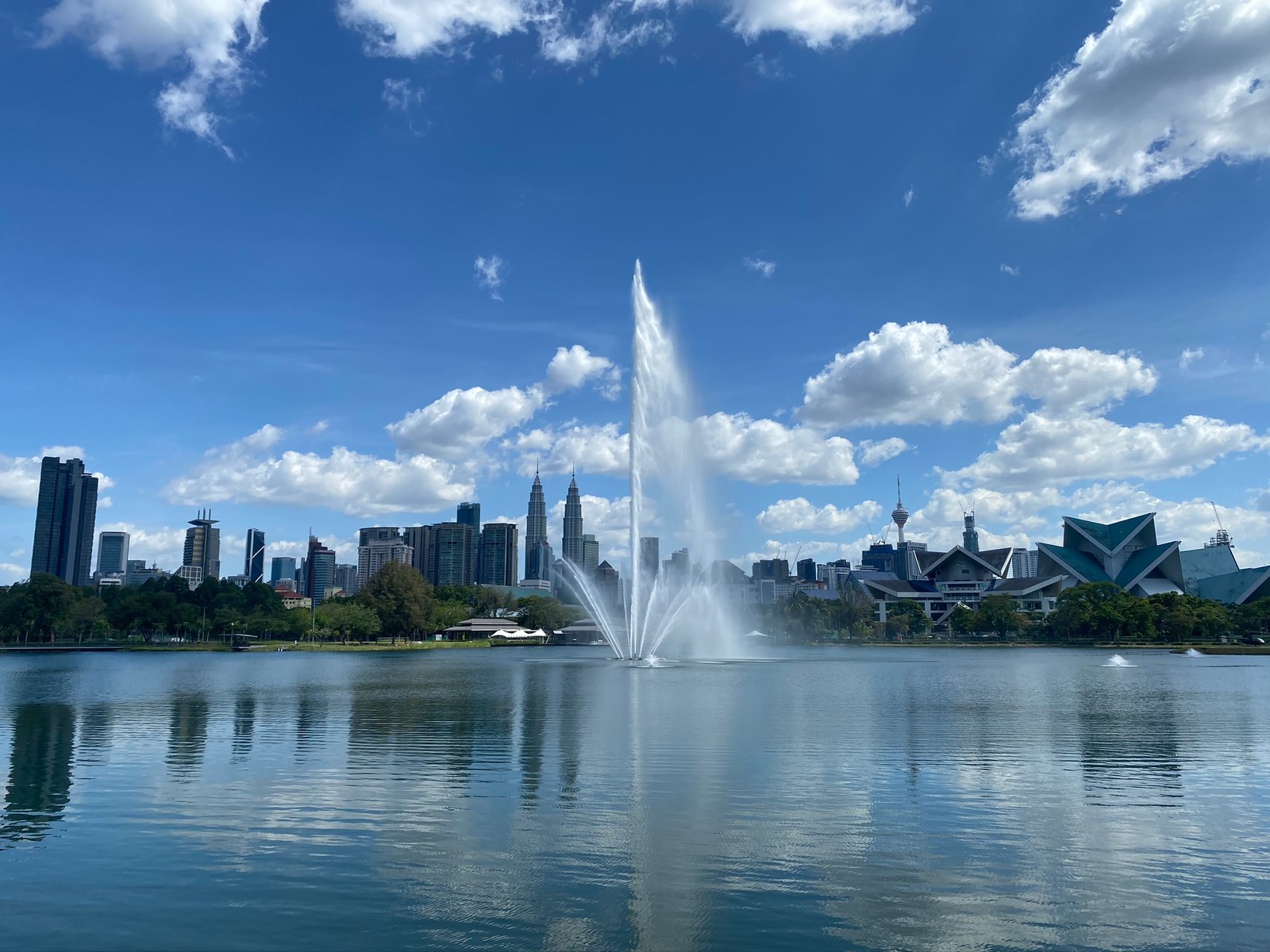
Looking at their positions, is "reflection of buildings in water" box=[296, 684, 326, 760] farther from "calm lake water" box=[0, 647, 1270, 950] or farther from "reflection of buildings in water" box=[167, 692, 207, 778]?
"reflection of buildings in water" box=[167, 692, 207, 778]

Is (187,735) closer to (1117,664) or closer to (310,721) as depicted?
(310,721)

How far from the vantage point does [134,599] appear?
149875 mm

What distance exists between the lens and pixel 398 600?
502 feet

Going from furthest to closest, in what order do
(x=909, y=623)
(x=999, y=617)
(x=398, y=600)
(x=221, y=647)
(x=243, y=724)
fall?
(x=909, y=623), (x=999, y=617), (x=398, y=600), (x=221, y=647), (x=243, y=724)

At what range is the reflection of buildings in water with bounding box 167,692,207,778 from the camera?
90.5 ft

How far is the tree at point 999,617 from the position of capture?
6531 inches

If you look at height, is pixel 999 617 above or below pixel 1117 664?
above

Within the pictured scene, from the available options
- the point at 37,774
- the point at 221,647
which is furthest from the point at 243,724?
the point at 221,647

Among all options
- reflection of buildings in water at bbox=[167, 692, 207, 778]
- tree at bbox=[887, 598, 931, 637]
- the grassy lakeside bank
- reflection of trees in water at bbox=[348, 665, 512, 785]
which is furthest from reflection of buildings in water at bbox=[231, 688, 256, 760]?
tree at bbox=[887, 598, 931, 637]

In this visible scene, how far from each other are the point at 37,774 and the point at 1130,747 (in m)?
34.7

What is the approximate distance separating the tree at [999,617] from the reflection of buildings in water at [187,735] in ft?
482

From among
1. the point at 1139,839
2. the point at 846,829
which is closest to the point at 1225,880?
the point at 1139,839

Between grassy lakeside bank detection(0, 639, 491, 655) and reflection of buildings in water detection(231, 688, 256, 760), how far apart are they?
85.2 metres

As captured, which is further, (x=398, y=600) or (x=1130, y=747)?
(x=398, y=600)
